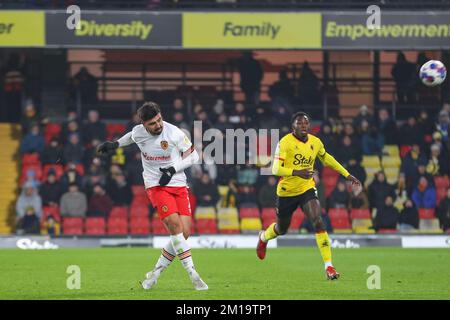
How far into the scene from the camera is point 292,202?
52.6 feet

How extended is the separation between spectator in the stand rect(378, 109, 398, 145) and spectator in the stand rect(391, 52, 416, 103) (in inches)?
58.0

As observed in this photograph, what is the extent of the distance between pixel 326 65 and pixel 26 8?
27.6ft

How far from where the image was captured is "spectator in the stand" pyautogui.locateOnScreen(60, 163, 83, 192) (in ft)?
84.8

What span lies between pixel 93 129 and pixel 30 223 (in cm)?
310

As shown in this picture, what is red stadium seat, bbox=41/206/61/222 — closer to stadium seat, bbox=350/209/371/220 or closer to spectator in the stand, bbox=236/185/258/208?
spectator in the stand, bbox=236/185/258/208

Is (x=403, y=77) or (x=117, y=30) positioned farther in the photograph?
(x=403, y=77)

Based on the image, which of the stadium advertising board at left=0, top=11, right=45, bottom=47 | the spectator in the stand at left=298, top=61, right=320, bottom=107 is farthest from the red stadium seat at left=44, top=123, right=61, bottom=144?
the spectator in the stand at left=298, top=61, right=320, bottom=107

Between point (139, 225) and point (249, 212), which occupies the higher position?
point (249, 212)

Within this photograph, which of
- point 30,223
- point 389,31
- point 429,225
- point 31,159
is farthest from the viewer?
point 31,159

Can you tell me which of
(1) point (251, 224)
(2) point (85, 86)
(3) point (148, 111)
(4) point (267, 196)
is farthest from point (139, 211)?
(3) point (148, 111)

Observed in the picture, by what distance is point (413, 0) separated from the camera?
27984 millimetres

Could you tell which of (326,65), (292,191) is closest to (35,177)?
(326,65)

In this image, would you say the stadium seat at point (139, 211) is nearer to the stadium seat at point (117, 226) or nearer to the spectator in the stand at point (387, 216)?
the stadium seat at point (117, 226)

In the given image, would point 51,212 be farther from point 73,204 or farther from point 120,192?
point 120,192
